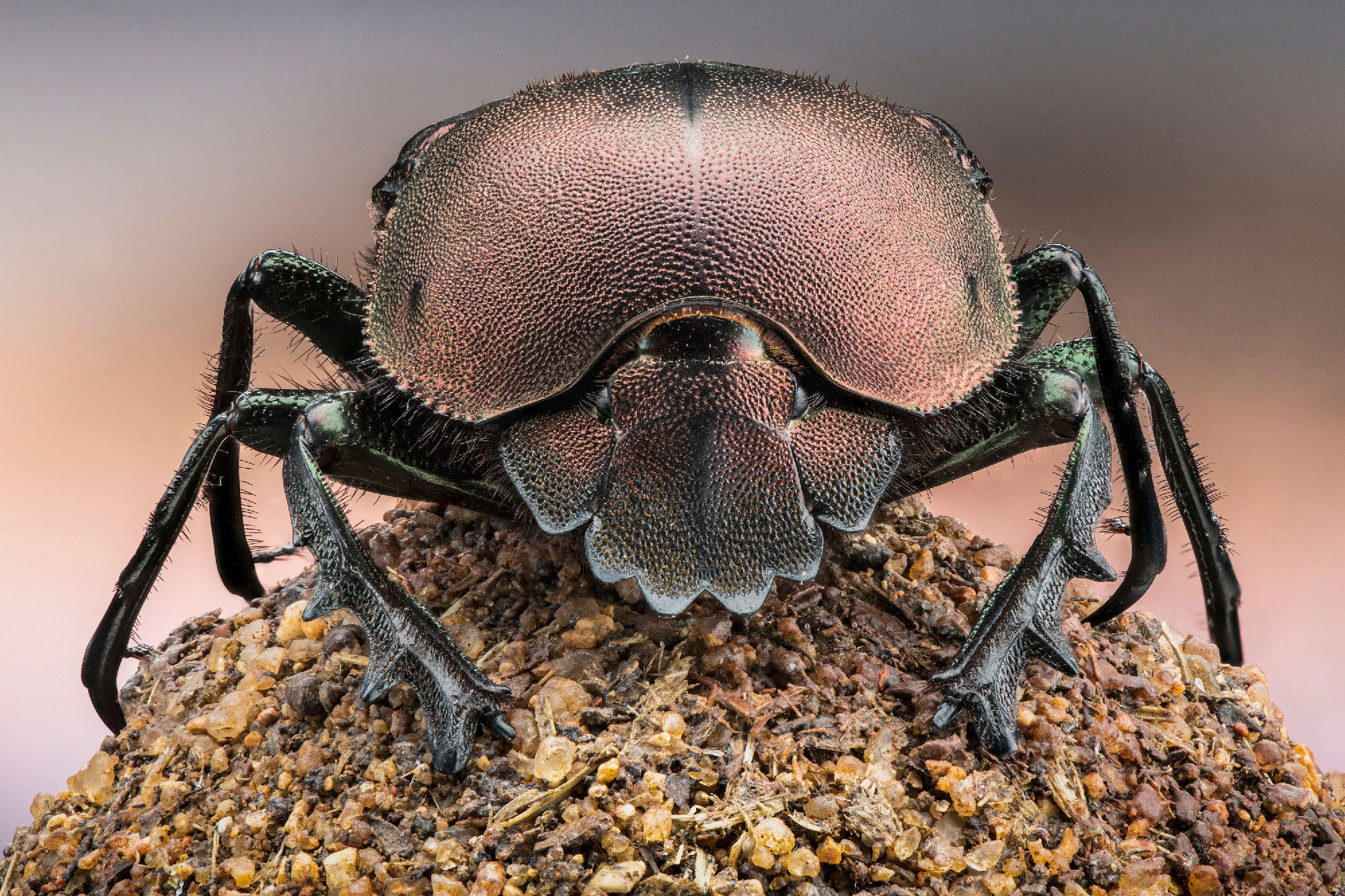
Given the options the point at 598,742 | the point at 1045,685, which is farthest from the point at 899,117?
the point at 598,742

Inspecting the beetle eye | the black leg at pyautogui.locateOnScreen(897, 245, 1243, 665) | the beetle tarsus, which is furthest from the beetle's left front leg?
the beetle tarsus

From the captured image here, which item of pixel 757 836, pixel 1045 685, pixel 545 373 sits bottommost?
pixel 757 836

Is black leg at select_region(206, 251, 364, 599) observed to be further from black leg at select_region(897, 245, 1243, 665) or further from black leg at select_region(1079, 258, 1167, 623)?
black leg at select_region(1079, 258, 1167, 623)

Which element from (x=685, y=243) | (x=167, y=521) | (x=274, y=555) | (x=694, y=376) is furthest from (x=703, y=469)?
(x=274, y=555)

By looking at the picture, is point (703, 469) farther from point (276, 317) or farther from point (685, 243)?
point (276, 317)

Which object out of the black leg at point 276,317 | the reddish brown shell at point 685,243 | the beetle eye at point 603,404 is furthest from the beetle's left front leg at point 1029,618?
the black leg at point 276,317

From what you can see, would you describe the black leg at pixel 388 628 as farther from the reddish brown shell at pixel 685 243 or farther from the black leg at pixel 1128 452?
the black leg at pixel 1128 452

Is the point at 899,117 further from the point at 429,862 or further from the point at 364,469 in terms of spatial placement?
the point at 429,862
